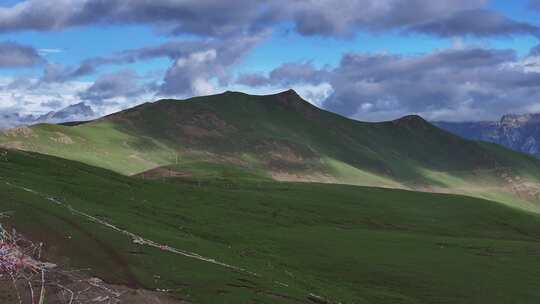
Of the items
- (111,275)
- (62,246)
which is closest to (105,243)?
(62,246)

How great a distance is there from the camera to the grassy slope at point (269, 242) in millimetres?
51188

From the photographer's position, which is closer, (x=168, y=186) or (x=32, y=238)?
(x=32, y=238)

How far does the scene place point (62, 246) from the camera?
1971 inches

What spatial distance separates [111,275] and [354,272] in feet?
119

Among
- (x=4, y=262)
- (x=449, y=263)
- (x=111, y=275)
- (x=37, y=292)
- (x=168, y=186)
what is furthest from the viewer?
(x=168, y=186)

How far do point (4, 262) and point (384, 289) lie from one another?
2186 inches

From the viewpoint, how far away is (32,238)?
50.5 meters

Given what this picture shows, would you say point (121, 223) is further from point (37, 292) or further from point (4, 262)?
point (4, 262)

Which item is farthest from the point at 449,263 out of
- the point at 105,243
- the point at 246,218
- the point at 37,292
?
the point at 37,292

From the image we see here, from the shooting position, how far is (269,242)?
8800 cm

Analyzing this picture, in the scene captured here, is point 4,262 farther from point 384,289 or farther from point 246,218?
point 246,218

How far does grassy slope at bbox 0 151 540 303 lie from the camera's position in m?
51.2

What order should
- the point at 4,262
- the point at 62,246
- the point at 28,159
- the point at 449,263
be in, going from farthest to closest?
the point at 28,159
the point at 449,263
the point at 62,246
the point at 4,262

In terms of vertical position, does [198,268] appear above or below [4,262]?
below
